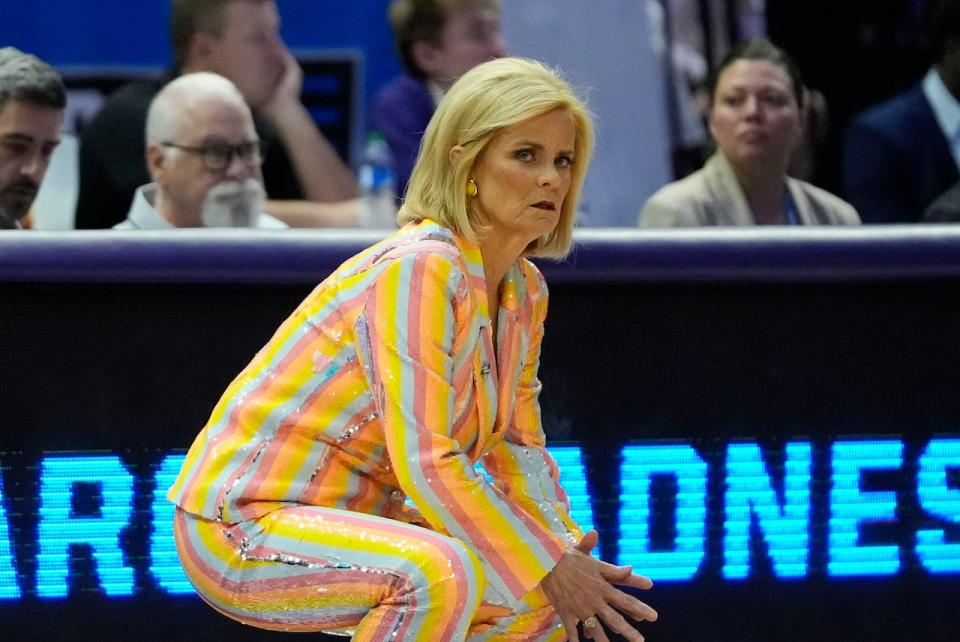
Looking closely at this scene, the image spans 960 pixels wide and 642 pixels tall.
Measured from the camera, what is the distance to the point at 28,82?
3738mm

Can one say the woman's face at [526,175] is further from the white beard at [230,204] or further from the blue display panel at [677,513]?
the white beard at [230,204]

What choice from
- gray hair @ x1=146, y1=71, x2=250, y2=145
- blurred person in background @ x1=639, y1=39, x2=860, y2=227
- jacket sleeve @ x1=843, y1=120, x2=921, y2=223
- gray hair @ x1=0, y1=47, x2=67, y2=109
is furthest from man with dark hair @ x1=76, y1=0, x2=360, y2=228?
jacket sleeve @ x1=843, y1=120, x2=921, y2=223

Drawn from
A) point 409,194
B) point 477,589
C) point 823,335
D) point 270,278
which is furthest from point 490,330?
point 823,335

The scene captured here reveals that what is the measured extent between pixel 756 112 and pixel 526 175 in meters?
1.95

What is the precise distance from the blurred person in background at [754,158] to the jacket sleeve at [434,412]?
5.39ft

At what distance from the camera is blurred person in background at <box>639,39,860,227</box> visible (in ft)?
13.0

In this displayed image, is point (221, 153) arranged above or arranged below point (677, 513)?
above

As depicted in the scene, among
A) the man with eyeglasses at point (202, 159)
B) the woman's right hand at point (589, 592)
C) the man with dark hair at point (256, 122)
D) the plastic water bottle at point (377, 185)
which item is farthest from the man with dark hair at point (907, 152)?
the woman's right hand at point (589, 592)

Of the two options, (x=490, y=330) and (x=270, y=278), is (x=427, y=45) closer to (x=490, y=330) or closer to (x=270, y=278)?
(x=270, y=278)

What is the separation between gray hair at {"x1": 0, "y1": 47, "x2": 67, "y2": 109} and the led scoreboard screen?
3.31ft

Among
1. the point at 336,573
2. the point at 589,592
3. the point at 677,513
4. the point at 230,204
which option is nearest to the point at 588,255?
the point at 677,513

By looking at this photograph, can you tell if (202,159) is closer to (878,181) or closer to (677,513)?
(677,513)

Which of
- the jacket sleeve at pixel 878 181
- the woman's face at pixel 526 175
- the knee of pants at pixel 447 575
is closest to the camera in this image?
the knee of pants at pixel 447 575

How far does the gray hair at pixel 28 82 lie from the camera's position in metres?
3.72
